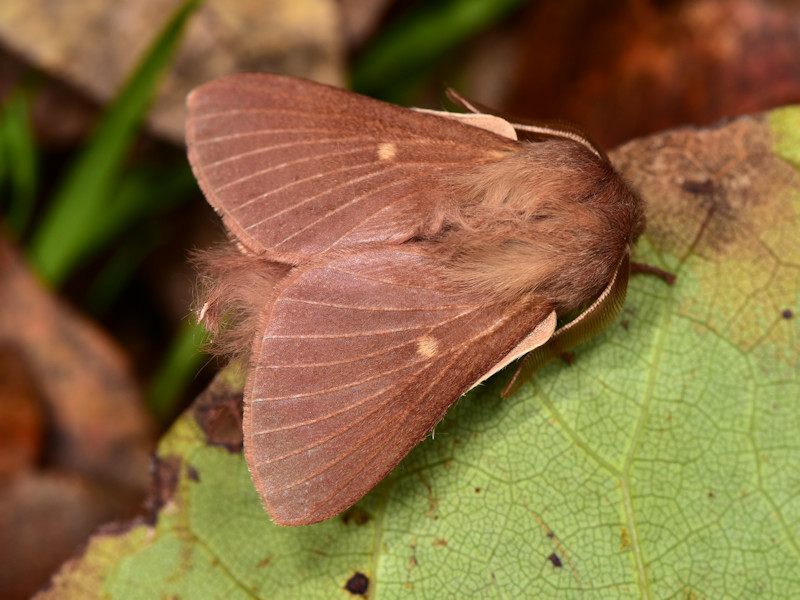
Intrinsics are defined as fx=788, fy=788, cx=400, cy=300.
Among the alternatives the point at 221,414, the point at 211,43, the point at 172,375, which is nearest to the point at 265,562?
the point at 221,414

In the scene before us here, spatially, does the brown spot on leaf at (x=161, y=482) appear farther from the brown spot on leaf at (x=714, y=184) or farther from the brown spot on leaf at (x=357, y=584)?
the brown spot on leaf at (x=714, y=184)

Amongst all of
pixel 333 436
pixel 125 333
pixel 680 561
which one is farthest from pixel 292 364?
pixel 125 333

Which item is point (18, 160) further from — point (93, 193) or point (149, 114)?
point (149, 114)

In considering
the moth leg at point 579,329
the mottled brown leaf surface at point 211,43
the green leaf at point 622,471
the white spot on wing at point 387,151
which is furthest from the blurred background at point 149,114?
the moth leg at point 579,329

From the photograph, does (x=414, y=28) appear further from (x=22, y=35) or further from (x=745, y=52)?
(x=22, y=35)

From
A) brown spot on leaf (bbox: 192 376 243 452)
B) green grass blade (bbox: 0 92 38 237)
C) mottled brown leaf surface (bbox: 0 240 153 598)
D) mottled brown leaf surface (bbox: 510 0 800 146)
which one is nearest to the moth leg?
brown spot on leaf (bbox: 192 376 243 452)

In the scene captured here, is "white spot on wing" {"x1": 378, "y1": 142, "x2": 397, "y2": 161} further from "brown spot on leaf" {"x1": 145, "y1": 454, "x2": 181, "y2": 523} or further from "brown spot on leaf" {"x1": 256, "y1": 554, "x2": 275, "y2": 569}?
"brown spot on leaf" {"x1": 256, "y1": 554, "x2": 275, "y2": 569}
